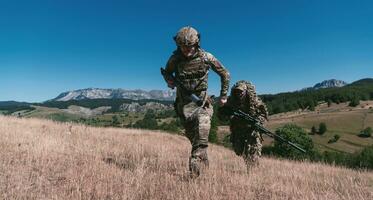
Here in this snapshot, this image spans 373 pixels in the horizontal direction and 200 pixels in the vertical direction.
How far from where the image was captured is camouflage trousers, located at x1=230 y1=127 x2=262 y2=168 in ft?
34.5

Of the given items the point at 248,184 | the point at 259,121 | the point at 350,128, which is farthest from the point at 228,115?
the point at 350,128

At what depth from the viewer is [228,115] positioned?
35.8ft

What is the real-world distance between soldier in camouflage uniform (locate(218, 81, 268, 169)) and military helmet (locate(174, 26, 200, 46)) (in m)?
2.89

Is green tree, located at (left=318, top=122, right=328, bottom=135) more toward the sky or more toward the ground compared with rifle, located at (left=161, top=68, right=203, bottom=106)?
more toward the ground

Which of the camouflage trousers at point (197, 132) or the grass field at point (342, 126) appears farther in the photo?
the grass field at point (342, 126)

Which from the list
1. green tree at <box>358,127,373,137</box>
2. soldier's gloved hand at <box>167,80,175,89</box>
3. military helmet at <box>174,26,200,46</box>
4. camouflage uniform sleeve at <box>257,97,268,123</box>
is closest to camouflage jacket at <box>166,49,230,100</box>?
soldier's gloved hand at <box>167,80,175,89</box>

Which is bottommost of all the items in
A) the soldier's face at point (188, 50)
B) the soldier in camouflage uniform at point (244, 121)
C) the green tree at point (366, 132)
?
the green tree at point (366, 132)

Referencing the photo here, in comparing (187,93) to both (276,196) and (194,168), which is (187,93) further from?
(276,196)

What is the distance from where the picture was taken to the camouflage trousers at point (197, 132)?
779 centimetres

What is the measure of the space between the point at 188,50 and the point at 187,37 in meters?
0.28

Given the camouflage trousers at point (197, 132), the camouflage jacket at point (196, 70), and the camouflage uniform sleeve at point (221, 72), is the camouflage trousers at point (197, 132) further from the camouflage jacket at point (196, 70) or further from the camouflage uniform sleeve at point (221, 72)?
the camouflage uniform sleeve at point (221, 72)

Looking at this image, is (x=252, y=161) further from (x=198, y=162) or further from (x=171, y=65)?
(x=171, y=65)

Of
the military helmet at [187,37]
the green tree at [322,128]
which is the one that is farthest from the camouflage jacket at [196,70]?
the green tree at [322,128]

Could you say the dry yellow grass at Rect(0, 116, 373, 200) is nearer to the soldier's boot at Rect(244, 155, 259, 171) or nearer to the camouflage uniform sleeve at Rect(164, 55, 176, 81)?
the soldier's boot at Rect(244, 155, 259, 171)
